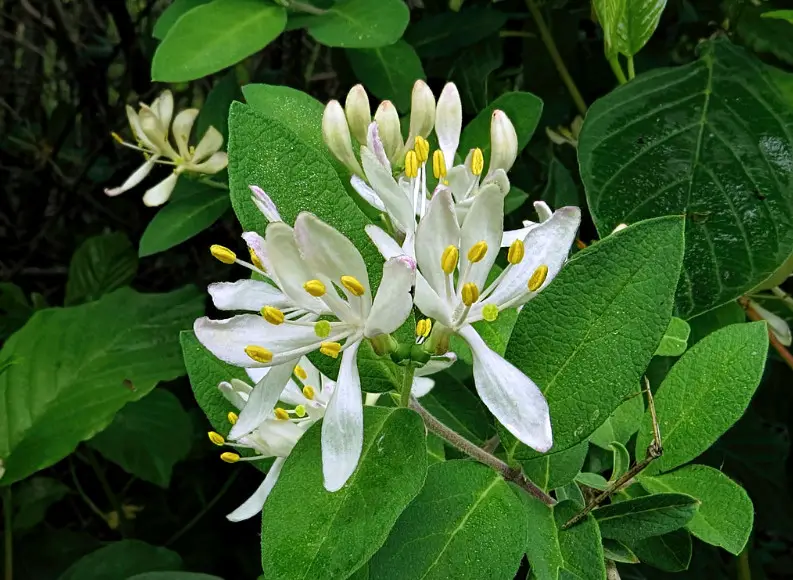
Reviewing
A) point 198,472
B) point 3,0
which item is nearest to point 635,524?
point 198,472

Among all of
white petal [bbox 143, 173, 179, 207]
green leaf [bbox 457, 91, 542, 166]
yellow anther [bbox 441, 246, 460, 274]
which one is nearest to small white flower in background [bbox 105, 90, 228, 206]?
white petal [bbox 143, 173, 179, 207]

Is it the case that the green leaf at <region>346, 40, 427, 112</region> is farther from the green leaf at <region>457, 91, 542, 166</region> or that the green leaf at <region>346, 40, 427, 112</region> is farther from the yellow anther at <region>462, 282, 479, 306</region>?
the yellow anther at <region>462, 282, 479, 306</region>

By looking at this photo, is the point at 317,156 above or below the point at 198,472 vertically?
above

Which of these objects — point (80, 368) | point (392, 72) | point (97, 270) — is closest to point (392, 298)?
point (392, 72)

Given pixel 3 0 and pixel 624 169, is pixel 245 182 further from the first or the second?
pixel 3 0

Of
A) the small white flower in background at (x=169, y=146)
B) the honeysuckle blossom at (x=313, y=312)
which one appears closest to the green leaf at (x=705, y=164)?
the honeysuckle blossom at (x=313, y=312)
